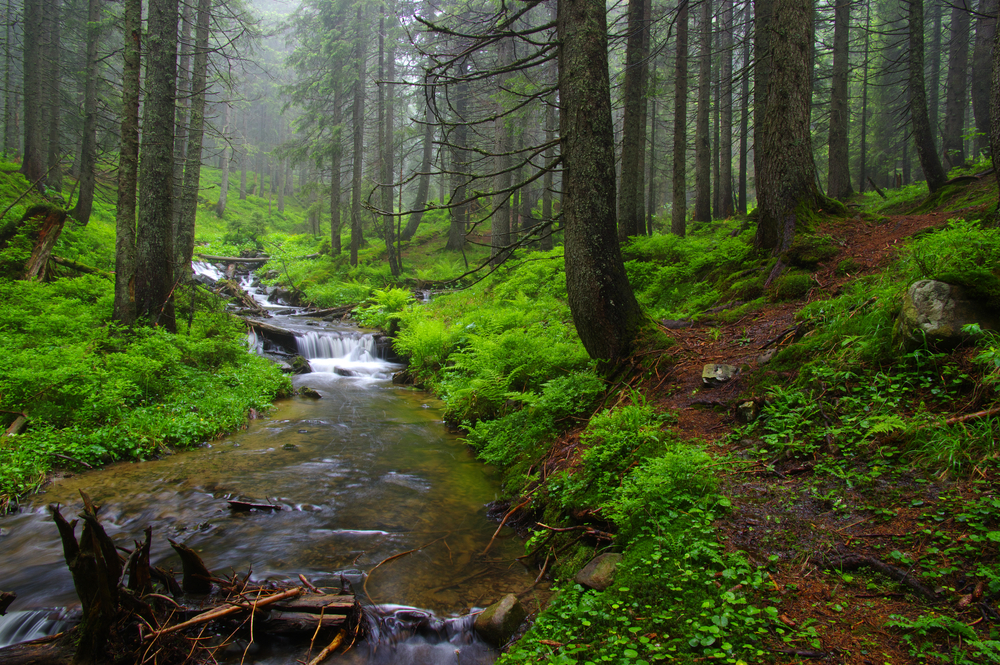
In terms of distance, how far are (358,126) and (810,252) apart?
70.3 feet

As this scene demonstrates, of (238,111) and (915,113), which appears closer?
(915,113)

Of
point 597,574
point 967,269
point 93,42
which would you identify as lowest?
point 597,574

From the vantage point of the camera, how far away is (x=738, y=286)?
24.0ft

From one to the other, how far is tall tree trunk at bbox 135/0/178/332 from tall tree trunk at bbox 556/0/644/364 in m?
7.81

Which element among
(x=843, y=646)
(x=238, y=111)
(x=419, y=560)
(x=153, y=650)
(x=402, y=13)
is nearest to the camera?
(x=843, y=646)

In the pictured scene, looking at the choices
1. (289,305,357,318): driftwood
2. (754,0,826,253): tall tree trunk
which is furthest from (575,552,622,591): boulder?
(289,305,357,318): driftwood

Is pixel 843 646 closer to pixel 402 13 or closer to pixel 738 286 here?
pixel 738 286

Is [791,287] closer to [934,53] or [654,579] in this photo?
[654,579]

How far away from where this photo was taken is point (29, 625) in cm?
358

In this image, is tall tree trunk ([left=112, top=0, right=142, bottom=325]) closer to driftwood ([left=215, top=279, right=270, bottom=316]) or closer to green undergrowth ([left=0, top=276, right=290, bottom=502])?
green undergrowth ([left=0, top=276, right=290, bottom=502])

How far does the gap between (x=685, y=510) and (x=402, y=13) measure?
27.7 m

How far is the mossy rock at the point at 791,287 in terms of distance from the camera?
6316 millimetres

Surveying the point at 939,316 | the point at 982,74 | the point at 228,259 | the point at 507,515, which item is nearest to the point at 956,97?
the point at 982,74

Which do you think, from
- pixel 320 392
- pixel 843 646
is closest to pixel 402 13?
pixel 320 392
